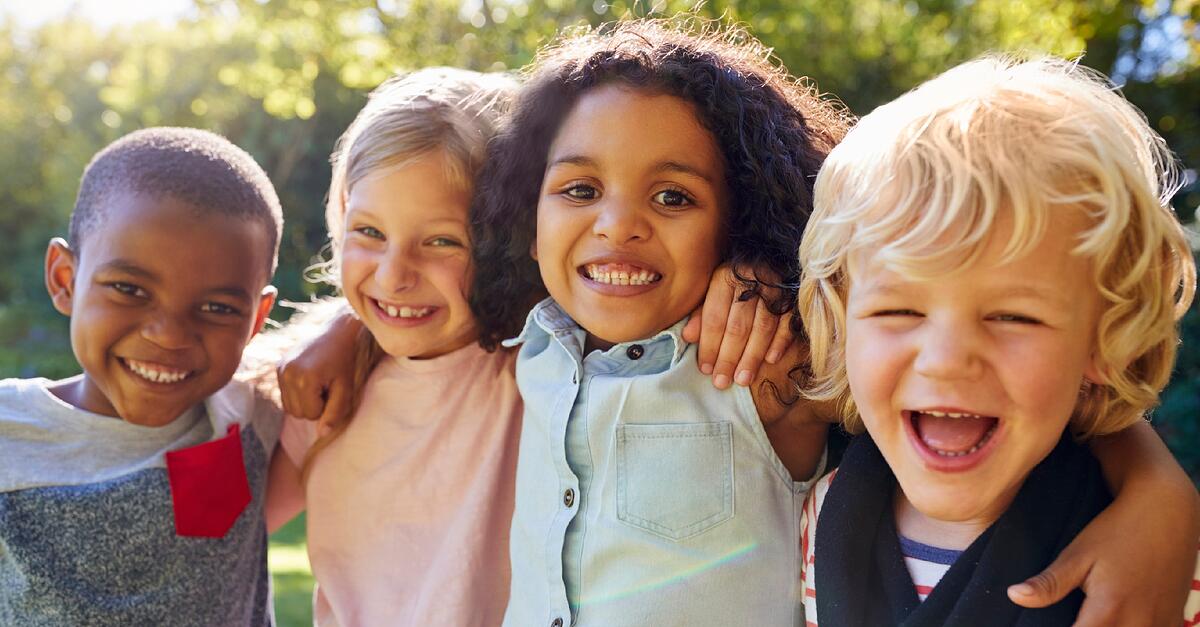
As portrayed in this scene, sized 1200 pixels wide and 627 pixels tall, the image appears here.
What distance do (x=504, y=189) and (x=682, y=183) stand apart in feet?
1.67

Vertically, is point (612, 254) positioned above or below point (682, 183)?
below

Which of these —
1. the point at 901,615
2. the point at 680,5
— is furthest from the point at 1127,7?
the point at 901,615

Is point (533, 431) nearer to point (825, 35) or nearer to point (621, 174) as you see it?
point (621, 174)

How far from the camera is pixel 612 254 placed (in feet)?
6.98

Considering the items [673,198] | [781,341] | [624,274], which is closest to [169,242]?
[624,274]

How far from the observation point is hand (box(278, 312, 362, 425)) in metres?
2.59

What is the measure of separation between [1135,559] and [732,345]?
82 centimetres

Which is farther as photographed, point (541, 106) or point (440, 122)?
point (440, 122)

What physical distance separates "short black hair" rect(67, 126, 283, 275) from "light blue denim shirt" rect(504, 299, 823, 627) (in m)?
0.96

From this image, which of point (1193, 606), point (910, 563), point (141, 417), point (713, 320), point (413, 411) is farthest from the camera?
point (413, 411)

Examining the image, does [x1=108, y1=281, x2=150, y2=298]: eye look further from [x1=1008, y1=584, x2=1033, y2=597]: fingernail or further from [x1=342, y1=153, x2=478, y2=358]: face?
[x1=1008, y1=584, x2=1033, y2=597]: fingernail

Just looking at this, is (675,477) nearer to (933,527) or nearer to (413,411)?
(933,527)

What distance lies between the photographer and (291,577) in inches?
241

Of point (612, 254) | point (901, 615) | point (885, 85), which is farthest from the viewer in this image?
point (885, 85)
